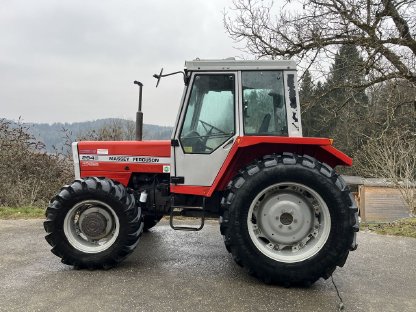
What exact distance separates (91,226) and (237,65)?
221cm

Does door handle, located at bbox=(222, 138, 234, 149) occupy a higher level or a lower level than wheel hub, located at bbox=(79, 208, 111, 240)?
higher

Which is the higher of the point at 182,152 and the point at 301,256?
the point at 182,152

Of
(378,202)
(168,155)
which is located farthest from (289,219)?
(378,202)

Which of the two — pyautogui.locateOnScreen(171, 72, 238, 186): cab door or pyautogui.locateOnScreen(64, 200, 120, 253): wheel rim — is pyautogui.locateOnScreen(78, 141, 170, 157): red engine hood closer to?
pyautogui.locateOnScreen(171, 72, 238, 186): cab door

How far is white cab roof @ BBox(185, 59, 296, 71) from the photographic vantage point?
3.97m

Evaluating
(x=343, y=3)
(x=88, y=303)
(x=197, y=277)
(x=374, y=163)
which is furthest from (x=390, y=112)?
(x=88, y=303)

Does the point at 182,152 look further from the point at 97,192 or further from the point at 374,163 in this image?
the point at 374,163

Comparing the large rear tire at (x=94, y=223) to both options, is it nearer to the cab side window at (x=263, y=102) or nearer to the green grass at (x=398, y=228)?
the cab side window at (x=263, y=102)

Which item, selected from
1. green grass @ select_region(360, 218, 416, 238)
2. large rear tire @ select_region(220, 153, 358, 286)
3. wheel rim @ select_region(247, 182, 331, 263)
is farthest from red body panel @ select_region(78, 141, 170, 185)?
green grass @ select_region(360, 218, 416, 238)

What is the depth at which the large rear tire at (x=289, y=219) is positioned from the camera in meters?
3.54

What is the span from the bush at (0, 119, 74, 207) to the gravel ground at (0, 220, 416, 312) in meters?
5.66

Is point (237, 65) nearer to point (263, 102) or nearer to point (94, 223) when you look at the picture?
point (263, 102)

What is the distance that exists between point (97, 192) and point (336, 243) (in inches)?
92.4

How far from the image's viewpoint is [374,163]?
1191 cm
